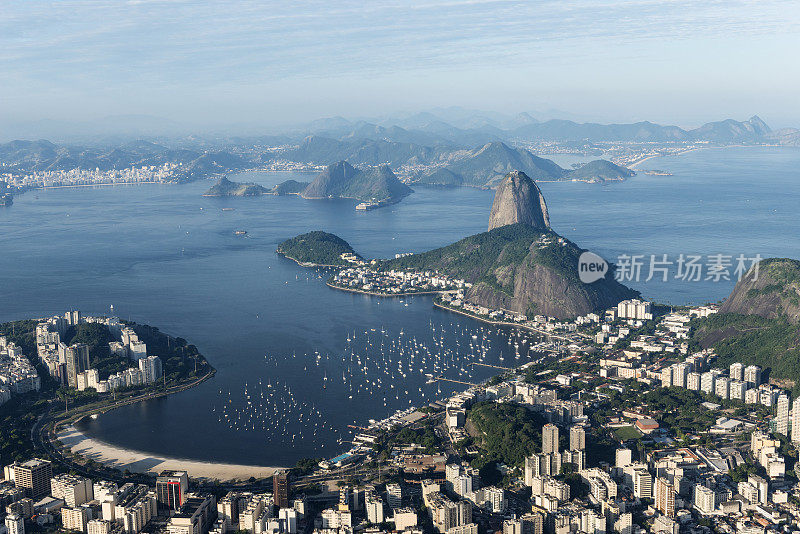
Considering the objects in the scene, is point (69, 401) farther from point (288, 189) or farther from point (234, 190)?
point (288, 189)

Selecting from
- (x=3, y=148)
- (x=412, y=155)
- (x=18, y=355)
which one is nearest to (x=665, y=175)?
(x=412, y=155)

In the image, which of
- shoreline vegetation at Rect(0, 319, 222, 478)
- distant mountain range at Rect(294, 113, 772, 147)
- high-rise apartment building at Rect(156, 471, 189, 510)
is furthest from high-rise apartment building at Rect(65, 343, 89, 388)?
distant mountain range at Rect(294, 113, 772, 147)

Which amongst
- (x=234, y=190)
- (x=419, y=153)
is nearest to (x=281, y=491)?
(x=234, y=190)

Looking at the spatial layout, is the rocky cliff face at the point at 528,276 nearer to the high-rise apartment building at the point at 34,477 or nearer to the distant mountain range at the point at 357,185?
the high-rise apartment building at the point at 34,477

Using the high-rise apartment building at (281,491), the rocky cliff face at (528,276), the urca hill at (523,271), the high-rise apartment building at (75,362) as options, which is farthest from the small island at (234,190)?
the high-rise apartment building at (281,491)

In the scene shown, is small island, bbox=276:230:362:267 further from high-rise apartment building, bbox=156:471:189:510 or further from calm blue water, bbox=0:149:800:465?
high-rise apartment building, bbox=156:471:189:510

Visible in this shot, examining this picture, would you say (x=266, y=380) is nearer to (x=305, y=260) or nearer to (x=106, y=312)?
(x=106, y=312)
